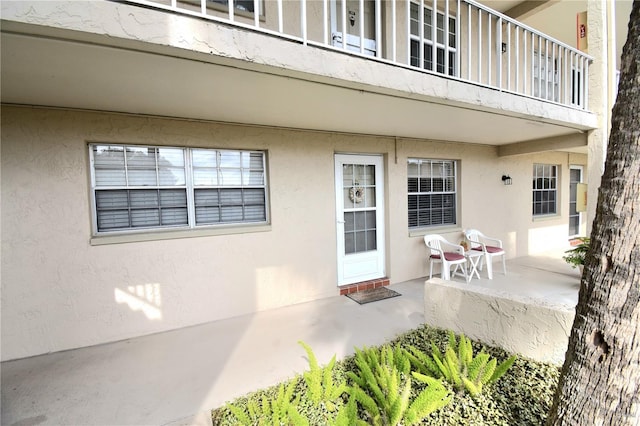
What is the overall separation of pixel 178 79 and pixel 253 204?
6.62ft

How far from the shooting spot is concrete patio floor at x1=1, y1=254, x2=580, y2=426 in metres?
2.24

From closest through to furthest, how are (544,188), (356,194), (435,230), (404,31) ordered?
(404,31)
(356,194)
(435,230)
(544,188)

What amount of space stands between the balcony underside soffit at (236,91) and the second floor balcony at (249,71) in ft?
0.04

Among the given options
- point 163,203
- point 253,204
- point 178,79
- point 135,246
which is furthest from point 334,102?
point 135,246

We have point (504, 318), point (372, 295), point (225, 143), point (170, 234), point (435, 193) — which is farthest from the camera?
point (435, 193)

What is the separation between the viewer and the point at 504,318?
251 cm

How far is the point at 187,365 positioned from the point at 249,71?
2.79m

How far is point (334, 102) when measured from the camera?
3.10 metres

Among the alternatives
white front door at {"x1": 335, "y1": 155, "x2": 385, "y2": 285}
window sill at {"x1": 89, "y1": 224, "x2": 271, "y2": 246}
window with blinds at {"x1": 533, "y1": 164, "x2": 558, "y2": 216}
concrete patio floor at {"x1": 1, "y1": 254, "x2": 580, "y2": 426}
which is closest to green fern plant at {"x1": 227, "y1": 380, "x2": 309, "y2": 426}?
concrete patio floor at {"x1": 1, "y1": 254, "x2": 580, "y2": 426}

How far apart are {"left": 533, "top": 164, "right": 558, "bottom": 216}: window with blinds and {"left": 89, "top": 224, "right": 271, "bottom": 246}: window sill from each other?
709cm

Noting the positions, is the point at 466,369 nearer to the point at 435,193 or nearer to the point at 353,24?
the point at 435,193

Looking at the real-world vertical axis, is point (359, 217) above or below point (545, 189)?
below

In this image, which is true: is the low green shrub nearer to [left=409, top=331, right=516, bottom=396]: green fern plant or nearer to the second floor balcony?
[left=409, top=331, right=516, bottom=396]: green fern plant

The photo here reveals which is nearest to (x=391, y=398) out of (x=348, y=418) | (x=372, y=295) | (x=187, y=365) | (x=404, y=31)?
(x=348, y=418)
